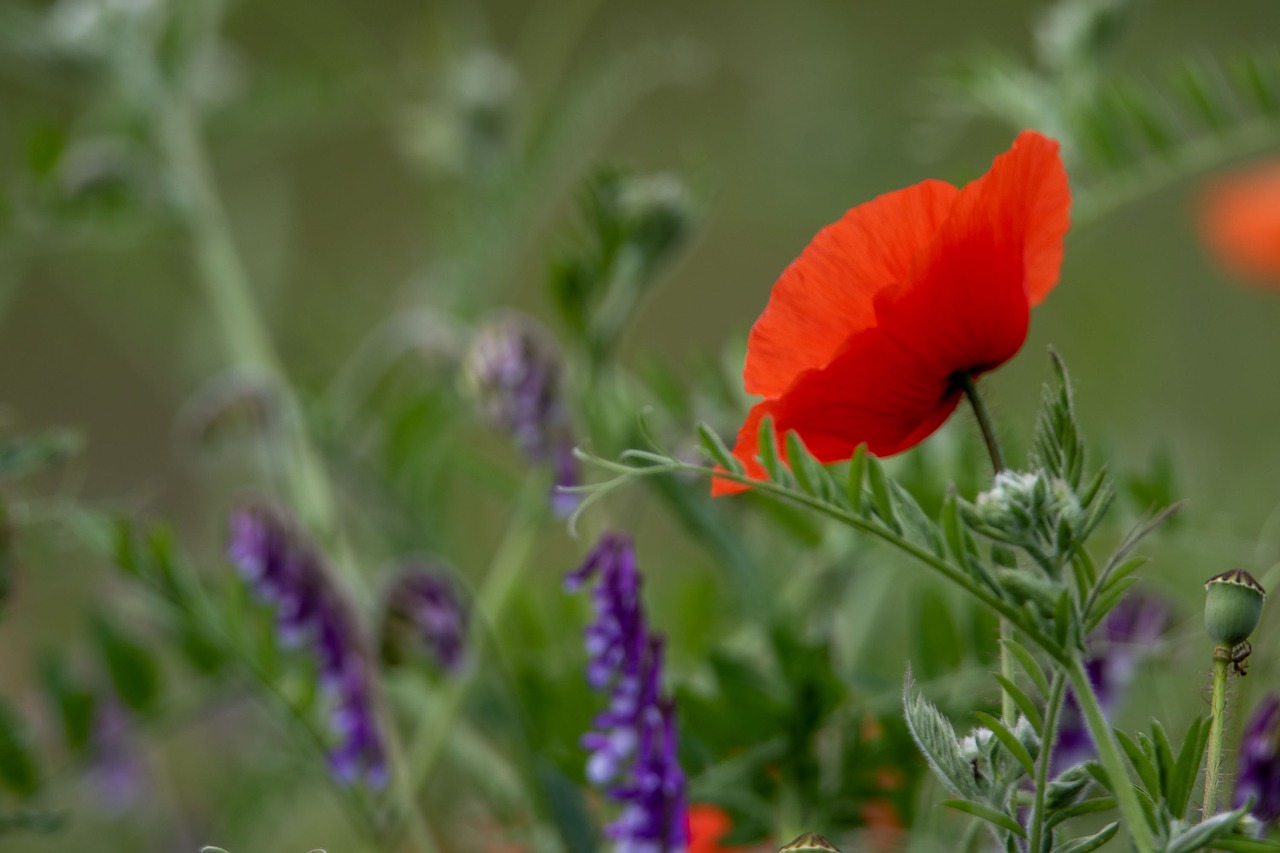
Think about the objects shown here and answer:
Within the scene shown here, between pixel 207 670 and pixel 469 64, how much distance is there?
512mm

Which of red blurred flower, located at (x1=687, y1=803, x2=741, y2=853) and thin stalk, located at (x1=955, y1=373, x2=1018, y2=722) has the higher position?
thin stalk, located at (x1=955, y1=373, x2=1018, y2=722)

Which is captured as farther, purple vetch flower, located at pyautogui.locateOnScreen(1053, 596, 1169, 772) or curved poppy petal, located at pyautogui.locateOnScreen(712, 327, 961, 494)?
purple vetch flower, located at pyautogui.locateOnScreen(1053, 596, 1169, 772)

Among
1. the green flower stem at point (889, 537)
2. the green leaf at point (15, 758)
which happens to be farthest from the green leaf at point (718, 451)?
the green leaf at point (15, 758)

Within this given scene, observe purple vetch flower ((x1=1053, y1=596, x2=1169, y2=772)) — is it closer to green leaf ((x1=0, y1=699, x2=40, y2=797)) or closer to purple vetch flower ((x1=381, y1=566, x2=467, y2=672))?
purple vetch flower ((x1=381, y1=566, x2=467, y2=672))

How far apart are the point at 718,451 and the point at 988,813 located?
0.10 m

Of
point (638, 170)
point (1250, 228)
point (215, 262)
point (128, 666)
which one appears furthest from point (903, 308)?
point (1250, 228)

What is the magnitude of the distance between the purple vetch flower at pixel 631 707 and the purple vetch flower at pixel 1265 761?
18cm

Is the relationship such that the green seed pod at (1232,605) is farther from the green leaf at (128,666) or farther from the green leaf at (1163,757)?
the green leaf at (128,666)

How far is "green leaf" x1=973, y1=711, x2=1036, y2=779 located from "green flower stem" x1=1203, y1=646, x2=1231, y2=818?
40 millimetres

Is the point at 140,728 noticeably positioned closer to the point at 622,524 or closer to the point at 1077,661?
the point at 622,524

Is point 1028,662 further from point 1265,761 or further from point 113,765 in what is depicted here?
point 113,765

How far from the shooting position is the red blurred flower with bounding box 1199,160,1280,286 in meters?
1.03

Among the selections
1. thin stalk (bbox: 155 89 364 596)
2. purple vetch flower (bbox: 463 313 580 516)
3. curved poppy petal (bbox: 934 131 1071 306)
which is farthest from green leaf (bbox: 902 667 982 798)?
thin stalk (bbox: 155 89 364 596)

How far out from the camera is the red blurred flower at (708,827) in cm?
61
